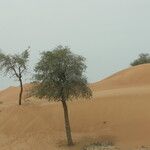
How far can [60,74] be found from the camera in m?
27.0

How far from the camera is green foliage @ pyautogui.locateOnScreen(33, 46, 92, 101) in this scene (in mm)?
26875

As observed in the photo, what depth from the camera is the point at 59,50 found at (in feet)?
89.2

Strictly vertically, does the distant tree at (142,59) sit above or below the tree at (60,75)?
above

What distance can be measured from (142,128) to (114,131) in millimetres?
1613

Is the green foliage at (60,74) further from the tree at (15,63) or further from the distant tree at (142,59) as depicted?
the distant tree at (142,59)

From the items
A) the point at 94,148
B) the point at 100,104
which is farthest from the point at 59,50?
the point at 100,104

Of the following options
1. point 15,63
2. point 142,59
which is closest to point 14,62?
point 15,63

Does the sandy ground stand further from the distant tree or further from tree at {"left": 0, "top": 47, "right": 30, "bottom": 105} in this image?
the distant tree

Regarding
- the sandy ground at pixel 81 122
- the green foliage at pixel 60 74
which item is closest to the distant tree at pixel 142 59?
the sandy ground at pixel 81 122

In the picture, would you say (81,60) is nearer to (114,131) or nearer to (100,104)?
(114,131)

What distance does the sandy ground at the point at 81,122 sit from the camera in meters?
28.5

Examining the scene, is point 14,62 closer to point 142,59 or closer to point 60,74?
point 60,74

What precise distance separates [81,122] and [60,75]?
5.96 metres

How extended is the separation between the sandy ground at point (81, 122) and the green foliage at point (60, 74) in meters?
2.94
